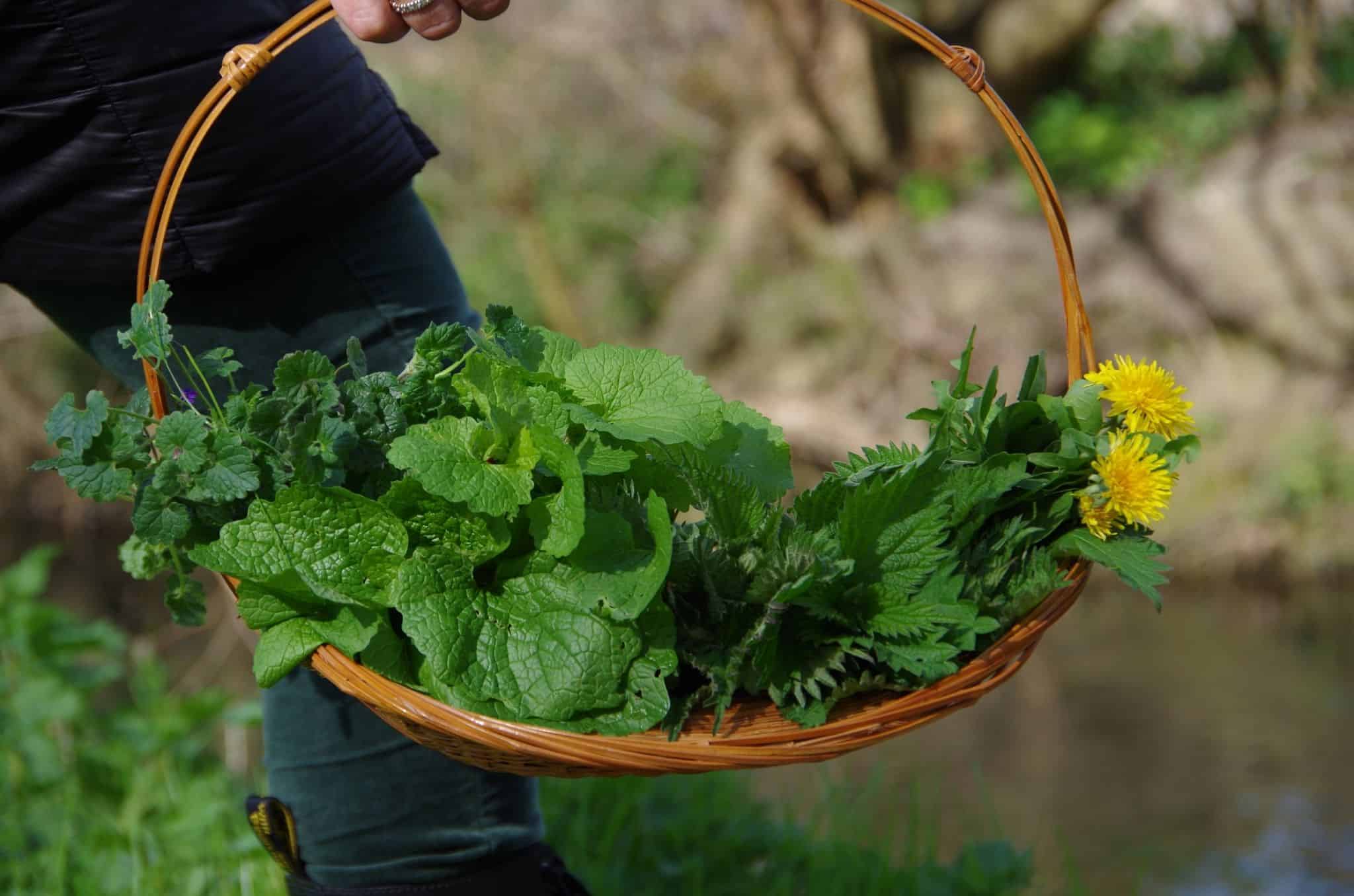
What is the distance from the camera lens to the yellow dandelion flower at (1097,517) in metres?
1.02

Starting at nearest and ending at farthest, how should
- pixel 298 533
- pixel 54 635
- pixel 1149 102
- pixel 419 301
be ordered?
pixel 298 533 < pixel 419 301 < pixel 54 635 < pixel 1149 102

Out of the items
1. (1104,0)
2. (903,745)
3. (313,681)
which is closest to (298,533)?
(313,681)

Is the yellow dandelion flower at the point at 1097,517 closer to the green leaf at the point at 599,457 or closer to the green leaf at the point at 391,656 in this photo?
the green leaf at the point at 599,457

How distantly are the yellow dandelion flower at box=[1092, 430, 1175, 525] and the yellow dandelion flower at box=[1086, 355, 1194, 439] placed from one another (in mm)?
44

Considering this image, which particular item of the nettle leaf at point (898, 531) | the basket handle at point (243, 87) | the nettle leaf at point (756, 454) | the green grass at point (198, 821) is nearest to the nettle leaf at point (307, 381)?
the basket handle at point (243, 87)

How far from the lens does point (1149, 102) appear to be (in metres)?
6.21

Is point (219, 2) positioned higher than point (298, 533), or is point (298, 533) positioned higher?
point (219, 2)

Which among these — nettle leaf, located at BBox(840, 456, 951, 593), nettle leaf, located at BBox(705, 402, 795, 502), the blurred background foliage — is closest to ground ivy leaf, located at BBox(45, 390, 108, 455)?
nettle leaf, located at BBox(705, 402, 795, 502)

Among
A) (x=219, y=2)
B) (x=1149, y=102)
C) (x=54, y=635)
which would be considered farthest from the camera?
(x=1149, y=102)

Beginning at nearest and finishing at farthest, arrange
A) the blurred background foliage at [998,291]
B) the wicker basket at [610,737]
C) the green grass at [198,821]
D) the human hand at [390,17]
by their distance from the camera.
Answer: the wicker basket at [610,737] < the human hand at [390,17] < the green grass at [198,821] < the blurred background foliage at [998,291]

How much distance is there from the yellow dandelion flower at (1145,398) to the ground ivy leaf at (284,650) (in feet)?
2.34

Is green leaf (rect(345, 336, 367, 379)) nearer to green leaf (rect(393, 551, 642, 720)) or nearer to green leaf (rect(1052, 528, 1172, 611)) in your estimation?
green leaf (rect(393, 551, 642, 720))

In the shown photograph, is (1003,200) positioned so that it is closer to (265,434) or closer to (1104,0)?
(1104,0)

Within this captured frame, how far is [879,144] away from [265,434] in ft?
18.0
